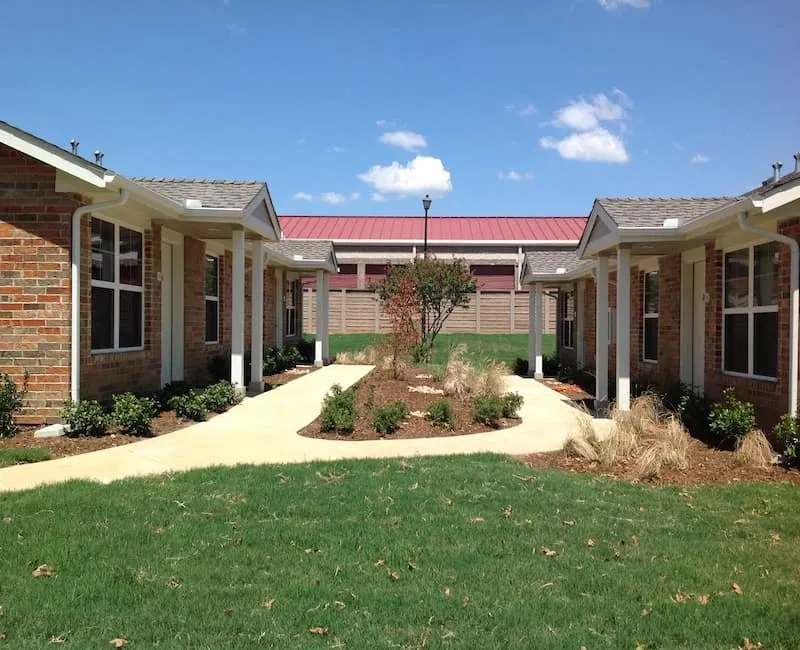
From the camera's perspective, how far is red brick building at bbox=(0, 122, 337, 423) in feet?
29.7

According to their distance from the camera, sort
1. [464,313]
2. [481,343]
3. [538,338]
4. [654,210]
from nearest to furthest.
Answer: [654,210], [538,338], [481,343], [464,313]

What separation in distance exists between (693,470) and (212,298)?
10699 mm

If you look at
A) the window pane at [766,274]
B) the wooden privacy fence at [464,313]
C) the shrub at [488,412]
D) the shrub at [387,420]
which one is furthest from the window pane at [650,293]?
the wooden privacy fence at [464,313]

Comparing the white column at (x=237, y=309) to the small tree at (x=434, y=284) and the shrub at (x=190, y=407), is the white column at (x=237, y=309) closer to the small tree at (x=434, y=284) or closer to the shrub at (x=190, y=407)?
the shrub at (x=190, y=407)

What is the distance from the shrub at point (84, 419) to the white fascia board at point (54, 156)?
2.72 meters

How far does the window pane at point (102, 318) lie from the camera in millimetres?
10117

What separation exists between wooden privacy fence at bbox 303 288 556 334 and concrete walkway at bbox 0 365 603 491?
21.9m

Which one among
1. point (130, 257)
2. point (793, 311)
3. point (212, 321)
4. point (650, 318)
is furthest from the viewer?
point (212, 321)

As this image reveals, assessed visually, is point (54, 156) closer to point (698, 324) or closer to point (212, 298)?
point (212, 298)

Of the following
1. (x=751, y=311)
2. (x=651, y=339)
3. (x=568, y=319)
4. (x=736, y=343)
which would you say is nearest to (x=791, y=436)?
(x=751, y=311)

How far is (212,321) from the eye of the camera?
51.0 feet

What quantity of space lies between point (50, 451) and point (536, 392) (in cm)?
1046

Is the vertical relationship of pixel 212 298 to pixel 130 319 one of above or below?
above

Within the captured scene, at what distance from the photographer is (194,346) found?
556 inches
